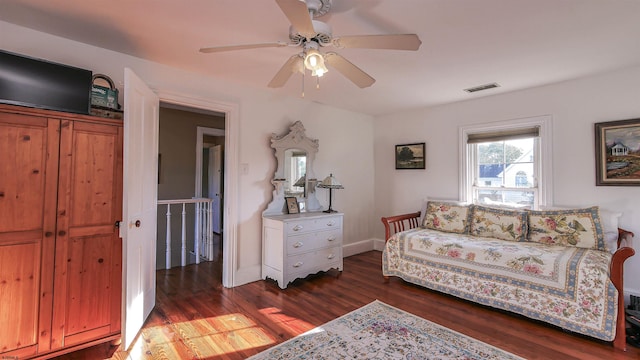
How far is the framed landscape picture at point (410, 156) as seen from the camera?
436 cm

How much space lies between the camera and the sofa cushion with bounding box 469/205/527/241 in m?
3.07

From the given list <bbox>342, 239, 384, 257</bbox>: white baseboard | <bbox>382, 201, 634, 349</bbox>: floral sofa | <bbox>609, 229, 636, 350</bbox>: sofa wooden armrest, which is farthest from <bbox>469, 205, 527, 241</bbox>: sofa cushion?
<bbox>342, 239, 384, 257</bbox>: white baseboard

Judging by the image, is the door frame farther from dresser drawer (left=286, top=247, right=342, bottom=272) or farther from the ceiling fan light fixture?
the ceiling fan light fixture

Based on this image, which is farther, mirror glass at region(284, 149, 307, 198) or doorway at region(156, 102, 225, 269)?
doorway at region(156, 102, 225, 269)

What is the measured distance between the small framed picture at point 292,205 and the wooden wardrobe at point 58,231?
187 cm

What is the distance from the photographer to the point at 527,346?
2.08 meters

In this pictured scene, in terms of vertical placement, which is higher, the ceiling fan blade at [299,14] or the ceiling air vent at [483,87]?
the ceiling air vent at [483,87]

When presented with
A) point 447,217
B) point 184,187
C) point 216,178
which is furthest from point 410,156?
point 216,178

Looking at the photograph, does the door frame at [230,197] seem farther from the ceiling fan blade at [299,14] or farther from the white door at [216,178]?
the white door at [216,178]

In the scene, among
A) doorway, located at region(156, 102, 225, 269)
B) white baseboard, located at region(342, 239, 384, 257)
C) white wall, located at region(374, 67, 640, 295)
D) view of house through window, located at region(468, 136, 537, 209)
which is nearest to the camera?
white wall, located at region(374, 67, 640, 295)

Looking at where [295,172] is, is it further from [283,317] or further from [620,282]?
[620,282]

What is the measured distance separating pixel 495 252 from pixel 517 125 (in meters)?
1.75

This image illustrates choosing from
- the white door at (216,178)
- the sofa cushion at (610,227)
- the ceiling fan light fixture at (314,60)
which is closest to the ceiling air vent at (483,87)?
the sofa cushion at (610,227)

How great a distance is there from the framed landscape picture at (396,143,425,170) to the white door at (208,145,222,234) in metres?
3.48
